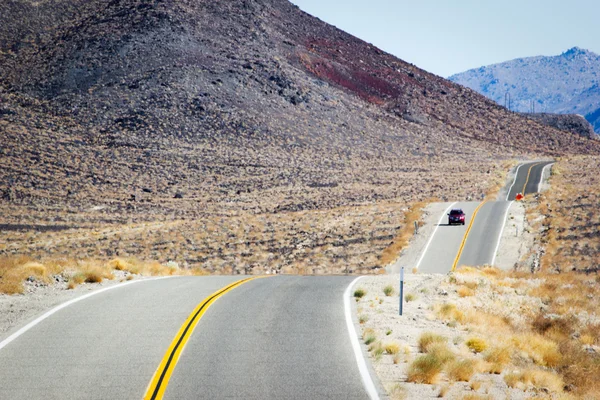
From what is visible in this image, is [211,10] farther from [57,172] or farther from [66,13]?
[57,172]

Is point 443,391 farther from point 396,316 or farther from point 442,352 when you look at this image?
point 396,316

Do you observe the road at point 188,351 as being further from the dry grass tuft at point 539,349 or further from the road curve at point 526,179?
the road curve at point 526,179

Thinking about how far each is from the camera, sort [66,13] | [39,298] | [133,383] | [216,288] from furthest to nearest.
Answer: [66,13] < [216,288] < [39,298] < [133,383]

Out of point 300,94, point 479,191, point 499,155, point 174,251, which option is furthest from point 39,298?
point 499,155

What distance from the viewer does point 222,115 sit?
89438 mm

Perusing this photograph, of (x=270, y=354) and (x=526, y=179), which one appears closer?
Answer: (x=270, y=354)

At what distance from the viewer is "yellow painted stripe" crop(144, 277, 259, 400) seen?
8.09 metres

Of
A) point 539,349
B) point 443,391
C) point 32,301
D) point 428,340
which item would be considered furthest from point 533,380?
point 32,301

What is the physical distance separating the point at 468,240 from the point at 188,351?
31371mm

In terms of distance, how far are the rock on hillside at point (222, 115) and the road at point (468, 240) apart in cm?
A: 1340

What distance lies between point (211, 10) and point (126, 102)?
36.2 m

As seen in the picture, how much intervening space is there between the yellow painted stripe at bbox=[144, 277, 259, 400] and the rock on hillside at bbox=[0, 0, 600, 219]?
45402mm

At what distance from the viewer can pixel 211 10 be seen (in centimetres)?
11525

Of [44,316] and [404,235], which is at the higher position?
[44,316]
